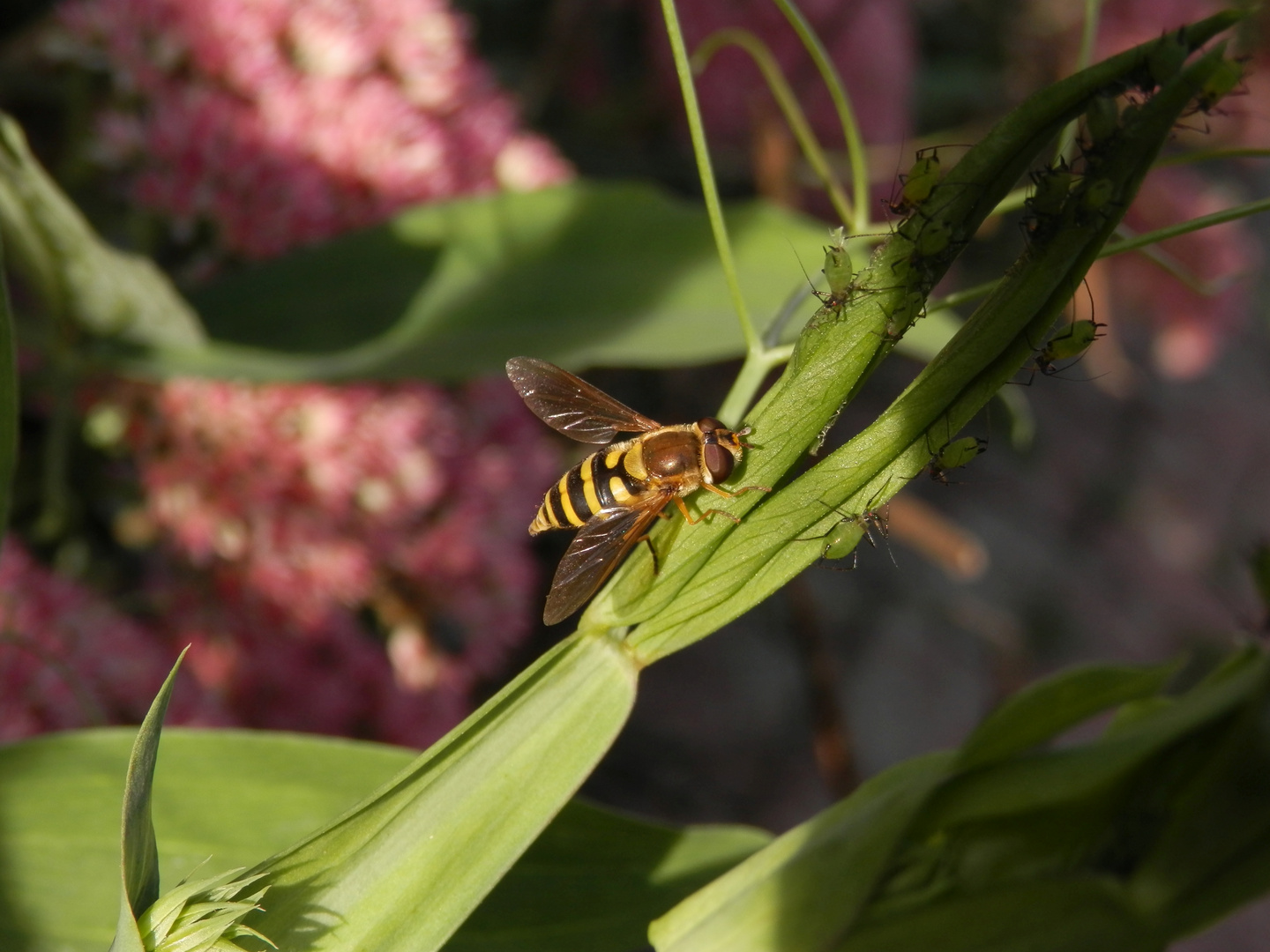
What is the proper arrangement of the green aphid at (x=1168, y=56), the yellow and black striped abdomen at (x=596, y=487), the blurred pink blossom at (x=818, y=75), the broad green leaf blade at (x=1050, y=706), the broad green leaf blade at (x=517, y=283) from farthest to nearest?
1. the blurred pink blossom at (x=818, y=75)
2. the broad green leaf blade at (x=517, y=283)
3. the yellow and black striped abdomen at (x=596, y=487)
4. the broad green leaf blade at (x=1050, y=706)
5. the green aphid at (x=1168, y=56)

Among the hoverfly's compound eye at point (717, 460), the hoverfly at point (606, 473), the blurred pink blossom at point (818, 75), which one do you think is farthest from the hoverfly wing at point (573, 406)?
the blurred pink blossom at point (818, 75)

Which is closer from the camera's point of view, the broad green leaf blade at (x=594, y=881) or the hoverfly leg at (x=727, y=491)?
the hoverfly leg at (x=727, y=491)

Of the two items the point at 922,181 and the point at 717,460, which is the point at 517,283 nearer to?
the point at 717,460

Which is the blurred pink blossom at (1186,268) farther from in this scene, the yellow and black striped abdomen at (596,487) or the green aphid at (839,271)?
the green aphid at (839,271)

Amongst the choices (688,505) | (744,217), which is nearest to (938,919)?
(688,505)

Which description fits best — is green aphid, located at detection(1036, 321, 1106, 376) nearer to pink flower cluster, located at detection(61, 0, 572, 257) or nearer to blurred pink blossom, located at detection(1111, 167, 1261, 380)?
pink flower cluster, located at detection(61, 0, 572, 257)

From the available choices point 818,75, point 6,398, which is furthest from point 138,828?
point 818,75
